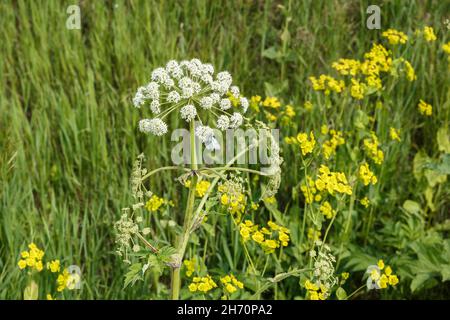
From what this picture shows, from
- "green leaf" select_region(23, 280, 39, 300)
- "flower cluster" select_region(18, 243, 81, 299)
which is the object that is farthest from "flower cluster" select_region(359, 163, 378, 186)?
"green leaf" select_region(23, 280, 39, 300)

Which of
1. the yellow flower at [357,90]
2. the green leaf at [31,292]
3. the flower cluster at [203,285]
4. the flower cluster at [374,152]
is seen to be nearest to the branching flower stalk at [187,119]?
the flower cluster at [203,285]

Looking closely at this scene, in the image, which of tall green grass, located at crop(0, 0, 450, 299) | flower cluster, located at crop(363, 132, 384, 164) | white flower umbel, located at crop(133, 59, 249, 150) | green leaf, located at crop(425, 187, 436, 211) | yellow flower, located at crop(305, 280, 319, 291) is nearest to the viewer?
white flower umbel, located at crop(133, 59, 249, 150)

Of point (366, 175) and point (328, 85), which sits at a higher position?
point (328, 85)

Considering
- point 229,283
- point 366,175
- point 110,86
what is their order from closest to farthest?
1. point 229,283
2. point 366,175
3. point 110,86

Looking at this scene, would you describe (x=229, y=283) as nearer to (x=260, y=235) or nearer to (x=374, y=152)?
(x=260, y=235)

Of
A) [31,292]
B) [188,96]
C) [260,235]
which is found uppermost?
[188,96]

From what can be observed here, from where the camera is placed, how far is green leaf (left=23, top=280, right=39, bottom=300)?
2.33 meters

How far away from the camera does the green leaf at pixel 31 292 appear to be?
233 centimetres

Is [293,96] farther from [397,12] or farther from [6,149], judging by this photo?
[6,149]

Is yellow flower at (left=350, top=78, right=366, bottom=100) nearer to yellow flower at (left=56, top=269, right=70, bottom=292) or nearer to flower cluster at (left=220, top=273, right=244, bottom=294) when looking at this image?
flower cluster at (left=220, top=273, right=244, bottom=294)

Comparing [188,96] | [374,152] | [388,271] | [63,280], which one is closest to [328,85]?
[374,152]

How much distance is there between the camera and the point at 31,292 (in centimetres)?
235

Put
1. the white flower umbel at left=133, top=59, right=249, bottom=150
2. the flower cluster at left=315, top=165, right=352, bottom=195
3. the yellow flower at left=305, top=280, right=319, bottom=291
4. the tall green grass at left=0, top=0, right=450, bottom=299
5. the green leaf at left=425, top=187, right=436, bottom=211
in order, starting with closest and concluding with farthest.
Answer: the white flower umbel at left=133, top=59, right=249, bottom=150 → the yellow flower at left=305, top=280, right=319, bottom=291 → the flower cluster at left=315, top=165, right=352, bottom=195 → the tall green grass at left=0, top=0, right=450, bottom=299 → the green leaf at left=425, top=187, right=436, bottom=211

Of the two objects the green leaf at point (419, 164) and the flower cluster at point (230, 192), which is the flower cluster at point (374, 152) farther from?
the flower cluster at point (230, 192)
